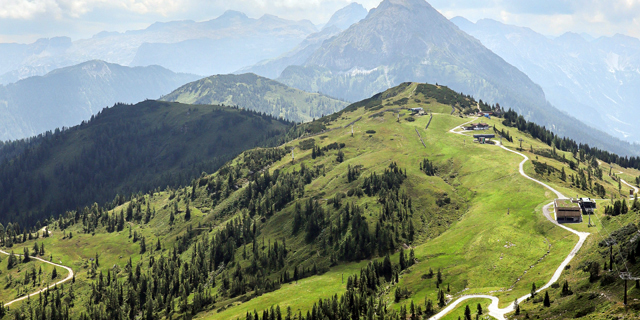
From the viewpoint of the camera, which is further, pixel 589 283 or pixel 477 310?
pixel 477 310

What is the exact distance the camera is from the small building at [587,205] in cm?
16062

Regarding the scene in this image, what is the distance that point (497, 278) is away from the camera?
136m

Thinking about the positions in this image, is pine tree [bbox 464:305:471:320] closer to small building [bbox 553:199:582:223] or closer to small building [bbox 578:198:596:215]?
small building [bbox 553:199:582:223]

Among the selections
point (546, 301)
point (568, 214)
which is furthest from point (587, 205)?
point (546, 301)

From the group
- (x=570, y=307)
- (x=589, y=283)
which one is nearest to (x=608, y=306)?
(x=570, y=307)

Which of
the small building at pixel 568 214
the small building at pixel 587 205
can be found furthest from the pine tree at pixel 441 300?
the small building at pixel 587 205

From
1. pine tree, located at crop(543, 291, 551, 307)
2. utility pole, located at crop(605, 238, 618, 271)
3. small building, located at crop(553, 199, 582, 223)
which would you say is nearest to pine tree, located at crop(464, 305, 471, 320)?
pine tree, located at crop(543, 291, 551, 307)

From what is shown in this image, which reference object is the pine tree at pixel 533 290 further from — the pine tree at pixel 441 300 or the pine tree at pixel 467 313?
the pine tree at pixel 441 300

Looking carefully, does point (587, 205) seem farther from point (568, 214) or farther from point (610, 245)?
point (610, 245)

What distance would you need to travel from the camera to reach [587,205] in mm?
162750

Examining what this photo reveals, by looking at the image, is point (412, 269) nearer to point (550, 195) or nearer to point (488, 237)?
point (488, 237)

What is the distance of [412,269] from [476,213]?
47173 millimetres

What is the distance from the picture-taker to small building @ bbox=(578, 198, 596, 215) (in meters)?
161

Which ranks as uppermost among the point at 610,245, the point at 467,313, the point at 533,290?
the point at 610,245
